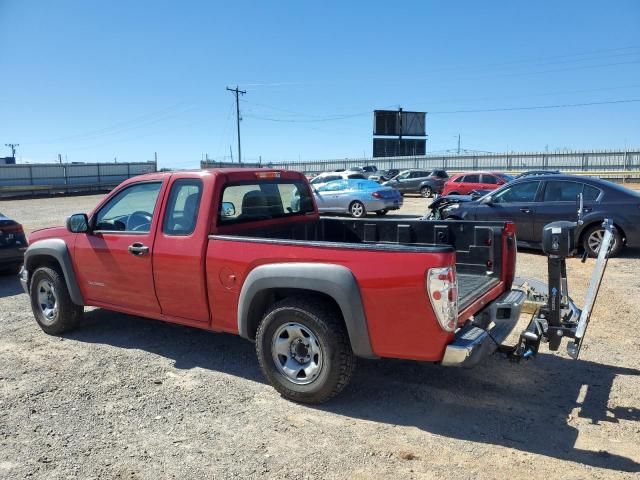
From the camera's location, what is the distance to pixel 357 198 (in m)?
19.1

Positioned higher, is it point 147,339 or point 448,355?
point 448,355

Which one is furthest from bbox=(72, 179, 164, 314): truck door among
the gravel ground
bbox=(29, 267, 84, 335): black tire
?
the gravel ground

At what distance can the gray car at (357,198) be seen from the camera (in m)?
19.0

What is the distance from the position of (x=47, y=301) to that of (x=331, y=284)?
3.92 m

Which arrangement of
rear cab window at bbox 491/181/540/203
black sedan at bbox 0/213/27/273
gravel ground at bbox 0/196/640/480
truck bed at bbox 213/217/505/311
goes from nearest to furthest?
gravel ground at bbox 0/196/640/480, truck bed at bbox 213/217/505/311, black sedan at bbox 0/213/27/273, rear cab window at bbox 491/181/540/203

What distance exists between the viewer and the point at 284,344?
4.19 meters

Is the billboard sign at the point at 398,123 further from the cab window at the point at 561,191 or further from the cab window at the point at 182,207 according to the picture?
the cab window at the point at 182,207

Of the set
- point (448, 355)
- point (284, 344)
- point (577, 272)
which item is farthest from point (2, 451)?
point (577, 272)

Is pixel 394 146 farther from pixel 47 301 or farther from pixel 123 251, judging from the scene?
pixel 123 251

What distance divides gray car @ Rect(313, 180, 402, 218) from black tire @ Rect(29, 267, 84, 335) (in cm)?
1359

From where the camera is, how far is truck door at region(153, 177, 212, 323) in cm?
457

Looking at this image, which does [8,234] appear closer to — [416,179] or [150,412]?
[150,412]

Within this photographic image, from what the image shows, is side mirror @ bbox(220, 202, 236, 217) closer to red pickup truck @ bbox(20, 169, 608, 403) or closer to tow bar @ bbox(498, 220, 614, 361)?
red pickup truck @ bbox(20, 169, 608, 403)

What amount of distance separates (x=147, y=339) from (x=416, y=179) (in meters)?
27.1
